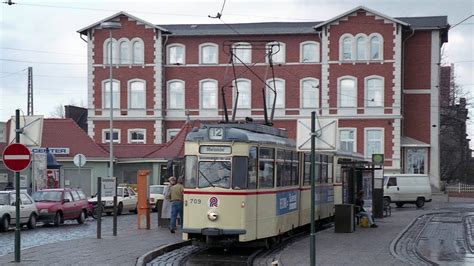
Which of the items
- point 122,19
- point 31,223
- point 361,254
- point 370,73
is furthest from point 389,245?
point 122,19

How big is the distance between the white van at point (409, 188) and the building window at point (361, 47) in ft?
53.1

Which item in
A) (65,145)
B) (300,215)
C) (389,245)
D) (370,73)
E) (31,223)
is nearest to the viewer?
(389,245)

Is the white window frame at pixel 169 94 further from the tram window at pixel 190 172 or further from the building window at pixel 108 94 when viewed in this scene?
the tram window at pixel 190 172

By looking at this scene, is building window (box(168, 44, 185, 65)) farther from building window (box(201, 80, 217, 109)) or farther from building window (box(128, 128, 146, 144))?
building window (box(128, 128, 146, 144))

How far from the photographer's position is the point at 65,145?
55.1 meters

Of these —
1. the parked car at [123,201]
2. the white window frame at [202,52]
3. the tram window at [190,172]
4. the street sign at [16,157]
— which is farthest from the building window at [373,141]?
the street sign at [16,157]

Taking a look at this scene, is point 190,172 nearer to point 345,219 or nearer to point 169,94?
point 345,219

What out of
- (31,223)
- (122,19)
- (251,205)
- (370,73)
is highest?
(122,19)

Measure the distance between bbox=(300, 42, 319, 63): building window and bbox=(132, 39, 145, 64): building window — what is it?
13.4 meters

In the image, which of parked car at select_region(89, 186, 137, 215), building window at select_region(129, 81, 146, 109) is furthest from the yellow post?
building window at select_region(129, 81, 146, 109)

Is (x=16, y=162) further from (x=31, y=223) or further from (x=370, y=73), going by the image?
(x=370, y=73)

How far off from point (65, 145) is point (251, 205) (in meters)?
37.9

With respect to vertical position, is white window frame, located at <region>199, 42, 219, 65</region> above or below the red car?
above

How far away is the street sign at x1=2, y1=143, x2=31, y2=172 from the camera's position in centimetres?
1661
